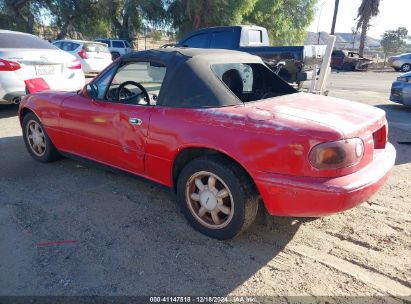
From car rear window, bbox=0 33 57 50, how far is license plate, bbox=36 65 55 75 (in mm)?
566

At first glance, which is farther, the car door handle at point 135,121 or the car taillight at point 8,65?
the car taillight at point 8,65

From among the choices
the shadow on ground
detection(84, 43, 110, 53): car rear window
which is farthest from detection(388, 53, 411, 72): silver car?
the shadow on ground

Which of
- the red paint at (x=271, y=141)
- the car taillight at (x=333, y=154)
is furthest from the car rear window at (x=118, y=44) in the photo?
the car taillight at (x=333, y=154)

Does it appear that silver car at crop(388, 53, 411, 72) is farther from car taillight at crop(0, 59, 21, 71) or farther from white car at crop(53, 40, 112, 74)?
car taillight at crop(0, 59, 21, 71)

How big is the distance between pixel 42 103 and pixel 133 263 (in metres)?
2.62

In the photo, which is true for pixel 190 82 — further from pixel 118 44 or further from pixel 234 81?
pixel 118 44

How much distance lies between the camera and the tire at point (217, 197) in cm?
266

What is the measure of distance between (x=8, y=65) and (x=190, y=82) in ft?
16.1

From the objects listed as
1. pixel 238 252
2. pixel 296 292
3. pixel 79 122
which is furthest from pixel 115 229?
pixel 296 292

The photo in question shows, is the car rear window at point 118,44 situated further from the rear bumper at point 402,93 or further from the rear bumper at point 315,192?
the rear bumper at point 315,192

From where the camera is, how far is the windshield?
3679 mm

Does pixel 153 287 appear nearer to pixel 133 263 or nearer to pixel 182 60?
pixel 133 263

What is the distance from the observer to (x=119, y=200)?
3.61m

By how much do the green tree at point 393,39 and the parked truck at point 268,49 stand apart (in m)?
31.0
